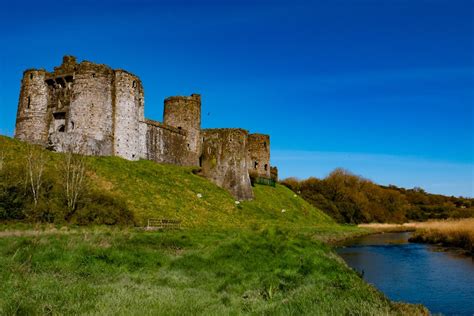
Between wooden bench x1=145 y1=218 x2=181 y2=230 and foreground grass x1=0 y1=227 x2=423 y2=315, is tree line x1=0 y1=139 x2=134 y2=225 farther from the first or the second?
foreground grass x1=0 y1=227 x2=423 y2=315

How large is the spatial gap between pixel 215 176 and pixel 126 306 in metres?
35.5

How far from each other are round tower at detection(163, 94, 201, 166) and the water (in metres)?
22.5

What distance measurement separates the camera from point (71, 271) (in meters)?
13.2

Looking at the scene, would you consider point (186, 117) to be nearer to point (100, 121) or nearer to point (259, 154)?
point (100, 121)

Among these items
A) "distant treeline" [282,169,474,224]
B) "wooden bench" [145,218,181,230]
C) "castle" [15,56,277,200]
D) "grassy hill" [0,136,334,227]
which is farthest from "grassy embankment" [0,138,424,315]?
"distant treeline" [282,169,474,224]

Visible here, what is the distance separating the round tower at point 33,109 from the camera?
126 feet

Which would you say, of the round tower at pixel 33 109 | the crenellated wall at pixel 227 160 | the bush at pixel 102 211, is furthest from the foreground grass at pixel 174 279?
the crenellated wall at pixel 227 160

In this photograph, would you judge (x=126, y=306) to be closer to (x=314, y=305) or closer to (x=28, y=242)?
(x=314, y=305)

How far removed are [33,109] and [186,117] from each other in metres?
15.9

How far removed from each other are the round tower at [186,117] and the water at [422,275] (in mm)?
22503

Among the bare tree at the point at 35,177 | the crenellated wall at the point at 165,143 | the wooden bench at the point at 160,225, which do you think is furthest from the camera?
the crenellated wall at the point at 165,143

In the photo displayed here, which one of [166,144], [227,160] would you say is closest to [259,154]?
[227,160]

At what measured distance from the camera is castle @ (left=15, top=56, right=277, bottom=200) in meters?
36.9

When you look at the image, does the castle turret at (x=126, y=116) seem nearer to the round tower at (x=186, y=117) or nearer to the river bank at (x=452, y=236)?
the round tower at (x=186, y=117)
